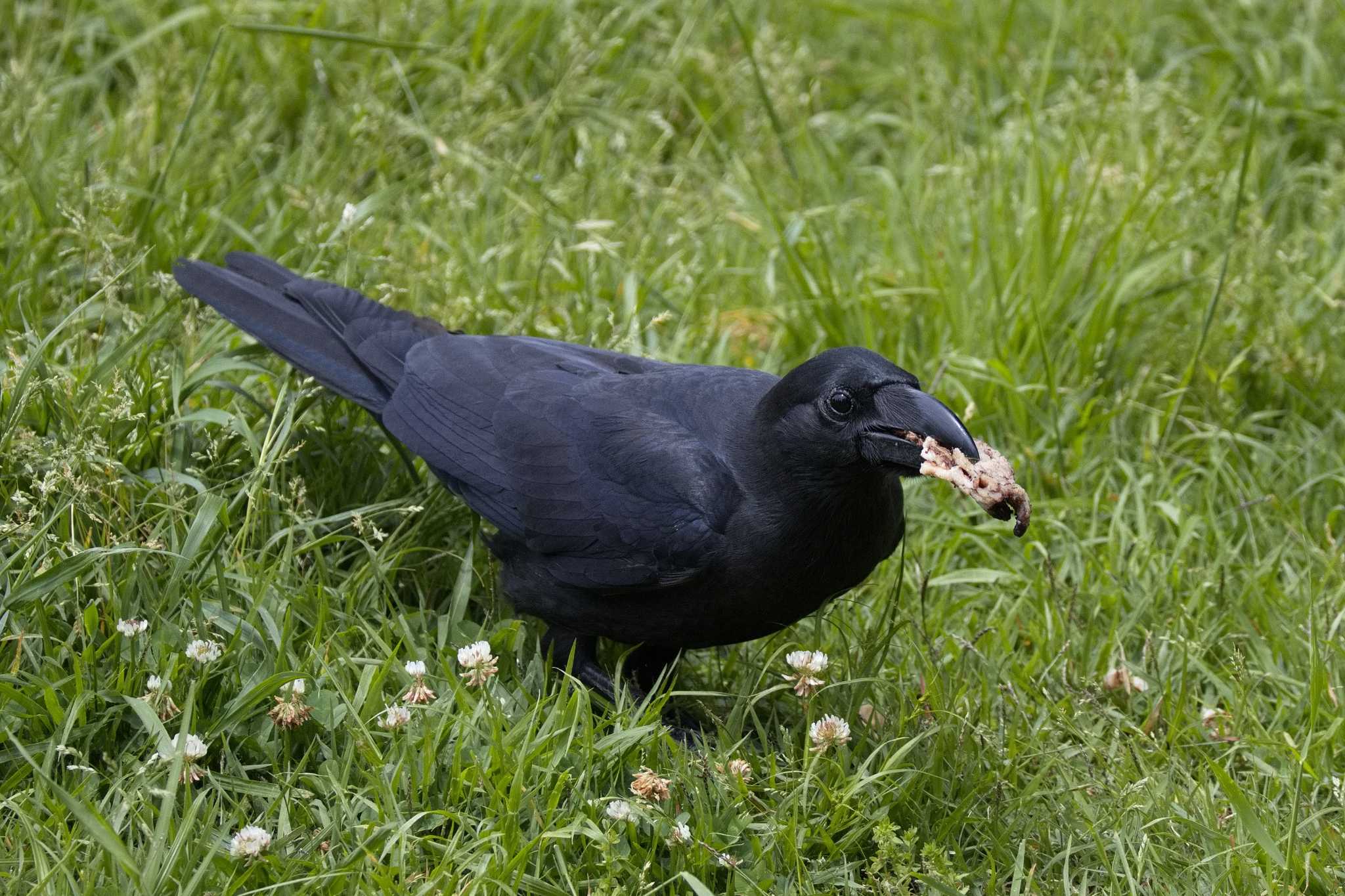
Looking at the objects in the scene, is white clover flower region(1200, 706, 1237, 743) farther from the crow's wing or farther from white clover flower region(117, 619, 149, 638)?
white clover flower region(117, 619, 149, 638)

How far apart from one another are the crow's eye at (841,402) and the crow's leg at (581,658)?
0.85 m

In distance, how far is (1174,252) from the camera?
4500mm

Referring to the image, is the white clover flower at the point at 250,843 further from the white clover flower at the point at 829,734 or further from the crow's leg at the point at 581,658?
the white clover flower at the point at 829,734

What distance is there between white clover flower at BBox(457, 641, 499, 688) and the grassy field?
74 mm

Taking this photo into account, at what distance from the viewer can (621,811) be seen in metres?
2.69

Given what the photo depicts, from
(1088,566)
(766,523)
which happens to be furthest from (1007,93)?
(766,523)

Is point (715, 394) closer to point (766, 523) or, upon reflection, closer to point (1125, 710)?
point (766, 523)

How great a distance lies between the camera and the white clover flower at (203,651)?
2.87m

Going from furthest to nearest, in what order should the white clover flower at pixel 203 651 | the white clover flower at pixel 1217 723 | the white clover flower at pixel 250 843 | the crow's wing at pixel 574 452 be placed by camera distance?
the white clover flower at pixel 1217 723 → the crow's wing at pixel 574 452 → the white clover flower at pixel 203 651 → the white clover flower at pixel 250 843

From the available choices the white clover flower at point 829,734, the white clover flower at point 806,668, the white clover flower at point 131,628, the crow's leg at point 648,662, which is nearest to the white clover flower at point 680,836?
the white clover flower at point 829,734

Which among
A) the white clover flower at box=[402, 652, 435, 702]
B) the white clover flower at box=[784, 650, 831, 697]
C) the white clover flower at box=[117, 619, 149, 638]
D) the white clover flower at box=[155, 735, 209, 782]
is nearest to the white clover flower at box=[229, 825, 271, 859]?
the white clover flower at box=[155, 735, 209, 782]

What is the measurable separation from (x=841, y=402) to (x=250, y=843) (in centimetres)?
139

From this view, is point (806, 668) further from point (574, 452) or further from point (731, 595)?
point (574, 452)

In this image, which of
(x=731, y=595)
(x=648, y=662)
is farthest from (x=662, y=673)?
(x=731, y=595)
